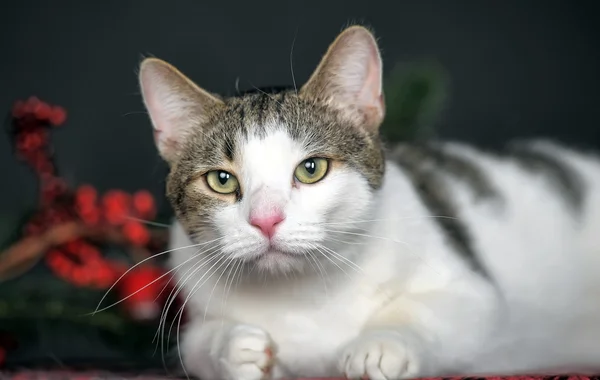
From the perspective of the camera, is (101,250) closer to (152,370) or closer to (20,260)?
(20,260)

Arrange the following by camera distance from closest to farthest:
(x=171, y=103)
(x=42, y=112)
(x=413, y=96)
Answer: (x=171, y=103) → (x=42, y=112) → (x=413, y=96)

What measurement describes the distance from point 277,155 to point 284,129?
84 mm

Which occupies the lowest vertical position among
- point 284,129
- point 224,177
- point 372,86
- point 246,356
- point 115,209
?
point 246,356

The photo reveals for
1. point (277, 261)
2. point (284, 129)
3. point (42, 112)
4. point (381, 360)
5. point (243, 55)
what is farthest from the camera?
point (243, 55)

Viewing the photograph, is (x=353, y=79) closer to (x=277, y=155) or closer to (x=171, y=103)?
(x=277, y=155)

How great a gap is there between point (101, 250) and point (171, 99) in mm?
585

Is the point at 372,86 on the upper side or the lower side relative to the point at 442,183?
upper

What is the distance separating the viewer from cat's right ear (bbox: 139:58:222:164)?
1.82 m

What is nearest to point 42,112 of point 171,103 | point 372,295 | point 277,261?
point 171,103

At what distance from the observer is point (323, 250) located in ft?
5.46

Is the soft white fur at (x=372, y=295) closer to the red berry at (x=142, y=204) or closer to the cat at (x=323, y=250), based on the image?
the cat at (x=323, y=250)

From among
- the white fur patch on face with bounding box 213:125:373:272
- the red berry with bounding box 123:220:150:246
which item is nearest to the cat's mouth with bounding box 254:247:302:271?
the white fur patch on face with bounding box 213:125:373:272

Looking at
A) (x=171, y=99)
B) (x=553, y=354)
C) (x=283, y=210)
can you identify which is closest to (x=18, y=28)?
(x=171, y=99)

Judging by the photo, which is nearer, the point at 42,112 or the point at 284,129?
the point at 284,129
